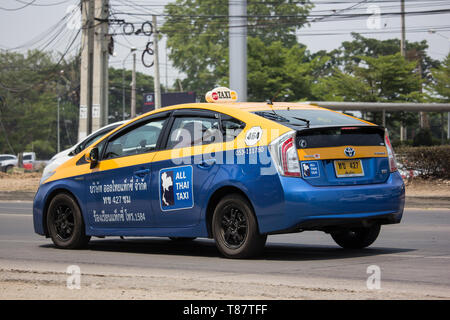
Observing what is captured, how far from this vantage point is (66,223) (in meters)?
9.52

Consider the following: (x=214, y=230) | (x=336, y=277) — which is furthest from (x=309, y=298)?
(x=214, y=230)

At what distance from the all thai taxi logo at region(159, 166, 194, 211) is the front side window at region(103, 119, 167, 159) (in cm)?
48

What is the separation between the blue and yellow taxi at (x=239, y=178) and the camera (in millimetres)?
7367

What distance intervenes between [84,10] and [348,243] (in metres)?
21.1

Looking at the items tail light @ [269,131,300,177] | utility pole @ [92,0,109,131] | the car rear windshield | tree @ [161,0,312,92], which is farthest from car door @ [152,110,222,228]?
tree @ [161,0,312,92]

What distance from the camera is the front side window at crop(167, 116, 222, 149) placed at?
8125 millimetres

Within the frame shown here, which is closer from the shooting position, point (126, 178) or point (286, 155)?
point (286, 155)

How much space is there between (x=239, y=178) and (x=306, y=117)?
1.07 m

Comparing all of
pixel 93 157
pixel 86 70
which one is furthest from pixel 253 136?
pixel 86 70

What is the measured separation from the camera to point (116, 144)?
921cm

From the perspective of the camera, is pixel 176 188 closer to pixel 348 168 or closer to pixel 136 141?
pixel 136 141

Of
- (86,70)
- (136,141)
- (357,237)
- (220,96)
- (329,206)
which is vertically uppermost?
(86,70)

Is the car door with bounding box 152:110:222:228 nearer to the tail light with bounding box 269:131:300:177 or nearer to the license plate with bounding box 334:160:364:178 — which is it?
the tail light with bounding box 269:131:300:177

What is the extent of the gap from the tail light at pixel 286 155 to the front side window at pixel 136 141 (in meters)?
1.77
